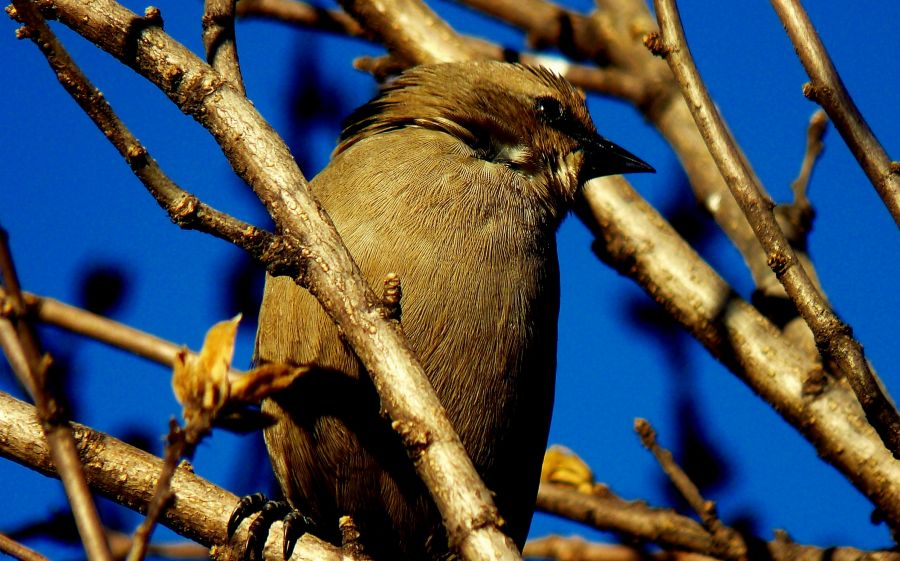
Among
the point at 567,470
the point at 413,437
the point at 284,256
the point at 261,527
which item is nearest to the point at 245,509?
the point at 261,527

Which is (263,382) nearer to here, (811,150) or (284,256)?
(284,256)

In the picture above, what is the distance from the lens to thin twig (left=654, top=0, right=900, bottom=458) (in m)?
2.71

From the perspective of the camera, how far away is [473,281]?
12.0 ft

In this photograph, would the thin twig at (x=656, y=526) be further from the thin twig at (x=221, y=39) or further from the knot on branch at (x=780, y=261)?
the thin twig at (x=221, y=39)

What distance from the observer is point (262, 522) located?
3287 mm

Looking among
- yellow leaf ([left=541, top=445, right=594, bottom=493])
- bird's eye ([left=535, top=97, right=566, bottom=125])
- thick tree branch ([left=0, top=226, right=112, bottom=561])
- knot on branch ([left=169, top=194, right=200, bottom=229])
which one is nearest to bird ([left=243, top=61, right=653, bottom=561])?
bird's eye ([left=535, top=97, right=566, bottom=125])

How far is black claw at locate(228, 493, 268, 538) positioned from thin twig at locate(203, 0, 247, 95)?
1.13 m

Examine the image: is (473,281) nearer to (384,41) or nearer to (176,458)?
(176,458)

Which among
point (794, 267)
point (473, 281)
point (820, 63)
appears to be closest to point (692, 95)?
point (820, 63)

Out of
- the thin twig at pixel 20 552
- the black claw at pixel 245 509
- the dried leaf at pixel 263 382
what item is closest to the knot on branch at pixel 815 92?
the dried leaf at pixel 263 382

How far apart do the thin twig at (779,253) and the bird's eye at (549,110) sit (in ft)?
5.82

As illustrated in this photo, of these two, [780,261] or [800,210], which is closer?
[780,261]

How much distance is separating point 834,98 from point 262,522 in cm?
192

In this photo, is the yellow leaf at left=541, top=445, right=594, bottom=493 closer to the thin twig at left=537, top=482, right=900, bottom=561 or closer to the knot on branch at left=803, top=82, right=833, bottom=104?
the thin twig at left=537, top=482, right=900, bottom=561
